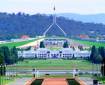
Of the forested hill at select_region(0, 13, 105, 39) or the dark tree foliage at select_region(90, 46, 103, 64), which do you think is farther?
the forested hill at select_region(0, 13, 105, 39)

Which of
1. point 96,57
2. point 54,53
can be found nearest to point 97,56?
point 96,57

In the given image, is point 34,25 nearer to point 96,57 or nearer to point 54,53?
point 54,53

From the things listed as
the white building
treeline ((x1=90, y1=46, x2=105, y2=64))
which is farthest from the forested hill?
treeline ((x1=90, y1=46, x2=105, y2=64))

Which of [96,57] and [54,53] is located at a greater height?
[96,57]

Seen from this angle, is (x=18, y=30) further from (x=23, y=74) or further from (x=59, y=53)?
(x=23, y=74)

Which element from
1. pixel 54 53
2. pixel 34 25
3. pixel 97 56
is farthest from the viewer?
pixel 34 25

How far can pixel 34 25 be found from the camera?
502ft

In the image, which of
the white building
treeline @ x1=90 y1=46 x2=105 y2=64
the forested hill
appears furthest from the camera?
the forested hill

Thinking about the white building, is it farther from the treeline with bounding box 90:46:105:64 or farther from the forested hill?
the forested hill

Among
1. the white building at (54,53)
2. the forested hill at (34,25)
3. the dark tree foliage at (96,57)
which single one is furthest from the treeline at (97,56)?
the forested hill at (34,25)

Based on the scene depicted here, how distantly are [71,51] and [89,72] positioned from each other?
27.0 m

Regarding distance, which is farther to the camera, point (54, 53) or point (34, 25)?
Result: point (34, 25)

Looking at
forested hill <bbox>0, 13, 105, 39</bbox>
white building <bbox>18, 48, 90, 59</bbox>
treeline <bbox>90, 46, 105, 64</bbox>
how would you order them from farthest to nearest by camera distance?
forested hill <bbox>0, 13, 105, 39</bbox>, white building <bbox>18, 48, 90, 59</bbox>, treeline <bbox>90, 46, 105, 64</bbox>

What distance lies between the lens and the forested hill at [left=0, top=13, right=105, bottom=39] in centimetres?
14775
